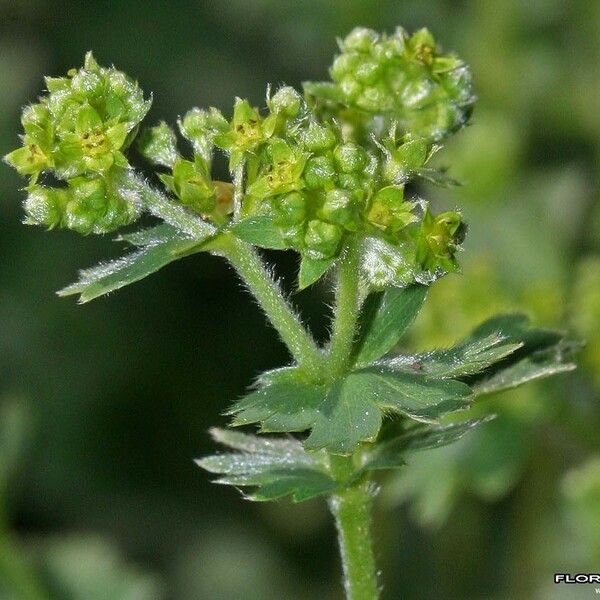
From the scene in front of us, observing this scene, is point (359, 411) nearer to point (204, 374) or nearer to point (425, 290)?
point (425, 290)

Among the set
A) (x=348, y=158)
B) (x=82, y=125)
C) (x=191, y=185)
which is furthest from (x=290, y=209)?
(x=82, y=125)

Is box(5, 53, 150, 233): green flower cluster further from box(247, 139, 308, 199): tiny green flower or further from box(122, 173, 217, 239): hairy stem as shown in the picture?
box(247, 139, 308, 199): tiny green flower

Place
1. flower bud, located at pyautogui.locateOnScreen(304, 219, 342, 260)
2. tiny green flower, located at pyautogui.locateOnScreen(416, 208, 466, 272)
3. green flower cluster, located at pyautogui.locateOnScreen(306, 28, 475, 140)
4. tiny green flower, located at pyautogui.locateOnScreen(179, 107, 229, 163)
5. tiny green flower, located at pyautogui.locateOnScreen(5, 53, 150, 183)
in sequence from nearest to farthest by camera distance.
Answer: flower bud, located at pyautogui.locateOnScreen(304, 219, 342, 260), tiny green flower, located at pyautogui.locateOnScreen(416, 208, 466, 272), tiny green flower, located at pyautogui.locateOnScreen(5, 53, 150, 183), tiny green flower, located at pyautogui.locateOnScreen(179, 107, 229, 163), green flower cluster, located at pyautogui.locateOnScreen(306, 28, 475, 140)

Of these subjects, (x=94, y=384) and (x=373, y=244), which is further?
(x=94, y=384)

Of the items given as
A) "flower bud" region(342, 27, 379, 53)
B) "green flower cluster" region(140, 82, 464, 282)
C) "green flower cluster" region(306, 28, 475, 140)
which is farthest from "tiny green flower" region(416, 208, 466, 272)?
"flower bud" region(342, 27, 379, 53)

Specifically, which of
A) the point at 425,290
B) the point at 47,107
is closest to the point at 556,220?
the point at 425,290

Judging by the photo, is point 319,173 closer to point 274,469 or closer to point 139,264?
point 139,264

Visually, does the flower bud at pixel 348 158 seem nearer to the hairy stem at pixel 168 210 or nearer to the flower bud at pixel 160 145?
the hairy stem at pixel 168 210
